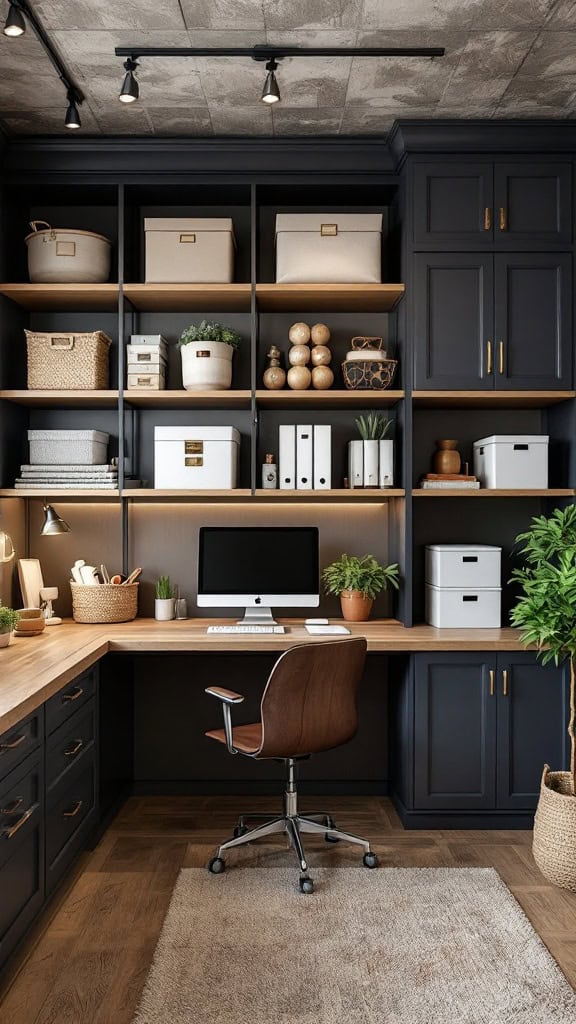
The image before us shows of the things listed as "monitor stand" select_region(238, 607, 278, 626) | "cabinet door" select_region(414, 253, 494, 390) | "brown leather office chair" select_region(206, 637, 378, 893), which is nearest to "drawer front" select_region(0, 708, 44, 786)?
"brown leather office chair" select_region(206, 637, 378, 893)

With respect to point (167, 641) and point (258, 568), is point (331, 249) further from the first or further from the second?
point (167, 641)

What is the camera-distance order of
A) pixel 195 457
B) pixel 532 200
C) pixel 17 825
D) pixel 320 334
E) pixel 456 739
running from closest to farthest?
pixel 17 825, pixel 456 739, pixel 532 200, pixel 195 457, pixel 320 334

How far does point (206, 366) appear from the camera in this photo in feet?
11.4

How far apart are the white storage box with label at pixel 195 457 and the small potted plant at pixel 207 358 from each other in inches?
8.1

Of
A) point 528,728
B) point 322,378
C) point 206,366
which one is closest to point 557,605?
point 528,728

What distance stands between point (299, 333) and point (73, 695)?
1871mm

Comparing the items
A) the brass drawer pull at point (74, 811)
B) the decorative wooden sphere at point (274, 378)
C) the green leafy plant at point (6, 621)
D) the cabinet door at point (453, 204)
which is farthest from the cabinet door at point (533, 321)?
the brass drawer pull at point (74, 811)

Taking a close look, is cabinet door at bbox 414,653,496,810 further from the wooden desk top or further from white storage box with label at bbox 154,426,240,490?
white storage box with label at bbox 154,426,240,490

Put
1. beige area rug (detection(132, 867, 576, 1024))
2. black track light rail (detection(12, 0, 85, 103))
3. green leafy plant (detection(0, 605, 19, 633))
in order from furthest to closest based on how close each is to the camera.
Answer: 1. green leafy plant (detection(0, 605, 19, 633))
2. black track light rail (detection(12, 0, 85, 103))
3. beige area rug (detection(132, 867, 576, 1024))

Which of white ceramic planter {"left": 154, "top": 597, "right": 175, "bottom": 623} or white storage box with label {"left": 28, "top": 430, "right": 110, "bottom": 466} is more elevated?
white storage box with label {"left": 28, "top": 430, "right": 110, "bottom": 466}

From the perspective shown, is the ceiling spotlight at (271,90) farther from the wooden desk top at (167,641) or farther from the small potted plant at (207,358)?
the wooden desk top at (167,641)

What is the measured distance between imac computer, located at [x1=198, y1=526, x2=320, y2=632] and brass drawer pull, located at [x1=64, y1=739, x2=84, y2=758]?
88 cm

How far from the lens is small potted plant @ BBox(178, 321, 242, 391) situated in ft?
11.4

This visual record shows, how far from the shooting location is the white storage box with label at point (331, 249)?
11.4 feet
